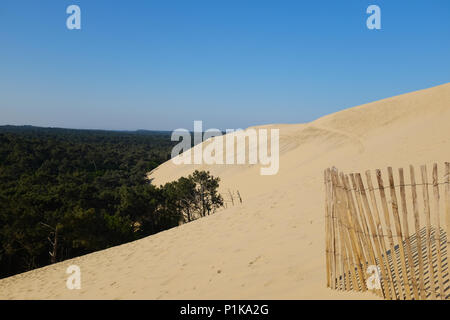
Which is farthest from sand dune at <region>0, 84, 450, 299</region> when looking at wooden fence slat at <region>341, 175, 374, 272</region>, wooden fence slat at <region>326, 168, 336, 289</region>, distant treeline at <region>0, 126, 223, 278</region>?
distant treeline at <region>0, 126, 223, 278</region>

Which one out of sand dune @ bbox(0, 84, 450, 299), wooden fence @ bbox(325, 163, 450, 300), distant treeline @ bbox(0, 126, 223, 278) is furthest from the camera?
distant treeline @ bbox(0, 126, 223, 278)

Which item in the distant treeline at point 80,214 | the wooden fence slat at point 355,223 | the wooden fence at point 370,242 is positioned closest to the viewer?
the wooden fence at point 370,242

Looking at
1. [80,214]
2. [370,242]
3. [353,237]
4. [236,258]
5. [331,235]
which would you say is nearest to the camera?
[370,242]

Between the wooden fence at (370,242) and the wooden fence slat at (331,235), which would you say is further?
the wooden fence slat at (331,235)

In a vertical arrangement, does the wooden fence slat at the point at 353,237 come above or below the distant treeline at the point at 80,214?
above

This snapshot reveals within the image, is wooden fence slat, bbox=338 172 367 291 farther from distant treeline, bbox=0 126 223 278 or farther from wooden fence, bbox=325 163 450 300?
distant treeline, bbox=0 126 223 278

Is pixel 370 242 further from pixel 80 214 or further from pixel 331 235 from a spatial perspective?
pixel 80 214

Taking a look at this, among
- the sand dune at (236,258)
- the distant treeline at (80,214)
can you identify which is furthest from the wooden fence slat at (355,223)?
the distant treeline at (80,214)

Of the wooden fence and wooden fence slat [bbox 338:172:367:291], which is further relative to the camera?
wooden fence slat [bbox 338:172:367:291]

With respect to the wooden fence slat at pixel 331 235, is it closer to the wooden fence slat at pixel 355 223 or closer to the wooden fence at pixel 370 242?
the wooden fence at pixel 370 242

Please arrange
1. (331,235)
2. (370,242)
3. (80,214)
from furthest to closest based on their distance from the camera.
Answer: (80,214) → (331,235) → (370,242)

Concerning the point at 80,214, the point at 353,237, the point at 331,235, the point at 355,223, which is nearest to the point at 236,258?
the point at 331,235

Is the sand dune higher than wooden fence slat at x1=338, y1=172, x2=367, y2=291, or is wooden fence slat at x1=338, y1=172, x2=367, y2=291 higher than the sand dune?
wooden fence slat at x1=338, y1=172, x2=367, y2=291
